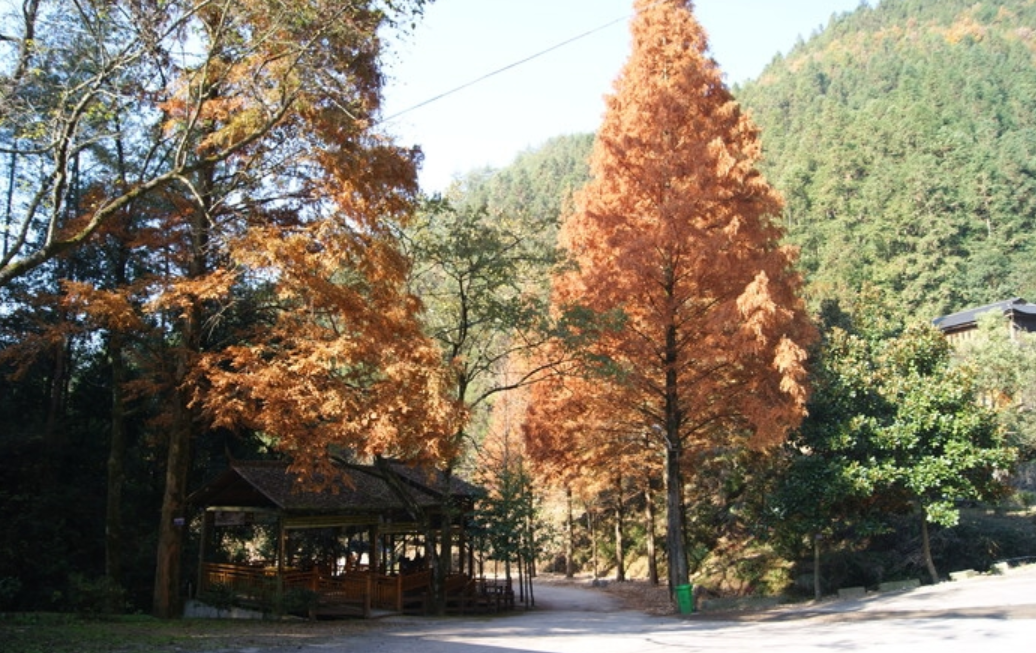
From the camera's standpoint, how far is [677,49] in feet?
56.7

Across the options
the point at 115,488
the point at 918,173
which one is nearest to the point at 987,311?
the point at 918,173

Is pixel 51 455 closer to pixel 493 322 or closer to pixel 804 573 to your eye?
pixel 493 322

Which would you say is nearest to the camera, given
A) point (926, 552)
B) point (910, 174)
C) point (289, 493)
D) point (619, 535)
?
point (289, 493)

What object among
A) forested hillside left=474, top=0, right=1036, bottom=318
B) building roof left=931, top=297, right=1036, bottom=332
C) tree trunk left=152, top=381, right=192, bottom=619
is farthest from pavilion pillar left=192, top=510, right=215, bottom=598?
building roof left=931, top=297, right=1036, bottom=332

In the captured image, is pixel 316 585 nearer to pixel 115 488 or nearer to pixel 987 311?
pixel 115 488

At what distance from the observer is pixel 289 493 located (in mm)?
16469

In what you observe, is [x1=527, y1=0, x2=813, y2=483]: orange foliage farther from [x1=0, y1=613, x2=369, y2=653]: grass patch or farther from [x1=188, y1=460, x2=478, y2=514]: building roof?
[x1=0, y1=613, x2=369, y2=653]: grass patch

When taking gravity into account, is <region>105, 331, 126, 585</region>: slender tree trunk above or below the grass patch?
above

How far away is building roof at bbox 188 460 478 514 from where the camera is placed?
636 inches

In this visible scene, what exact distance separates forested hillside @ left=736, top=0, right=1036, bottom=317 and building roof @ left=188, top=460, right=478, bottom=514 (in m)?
19.1

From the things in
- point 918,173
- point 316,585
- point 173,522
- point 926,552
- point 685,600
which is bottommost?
point 685,600

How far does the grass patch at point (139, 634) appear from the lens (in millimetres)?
8852

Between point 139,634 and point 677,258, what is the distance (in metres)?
12.4

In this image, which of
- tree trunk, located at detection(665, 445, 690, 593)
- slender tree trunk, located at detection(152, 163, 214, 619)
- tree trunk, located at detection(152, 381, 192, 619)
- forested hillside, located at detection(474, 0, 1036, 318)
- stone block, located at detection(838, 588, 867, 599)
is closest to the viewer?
slender tree trunk, located at detection(152, 163, 214, 619)
